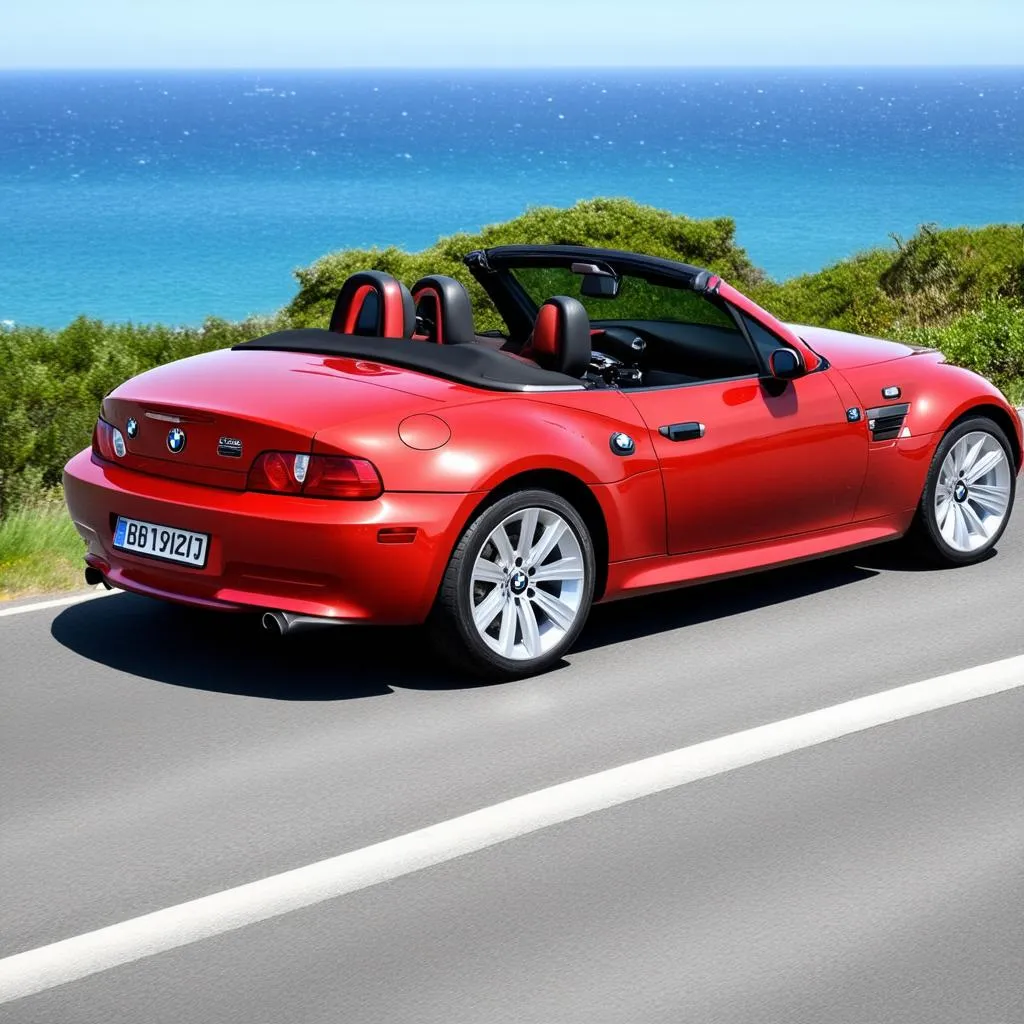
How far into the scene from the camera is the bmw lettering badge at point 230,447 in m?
6.21

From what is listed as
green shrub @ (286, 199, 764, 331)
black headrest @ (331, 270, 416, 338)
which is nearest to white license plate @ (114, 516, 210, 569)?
black headrest @ (331, 270, 416, 338)

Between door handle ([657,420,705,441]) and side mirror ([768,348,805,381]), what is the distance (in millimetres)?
474

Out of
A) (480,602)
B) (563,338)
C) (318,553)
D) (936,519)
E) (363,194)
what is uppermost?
(363,194)

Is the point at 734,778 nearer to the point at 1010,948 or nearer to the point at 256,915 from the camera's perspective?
the point at 1010,948

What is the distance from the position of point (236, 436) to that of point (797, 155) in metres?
159

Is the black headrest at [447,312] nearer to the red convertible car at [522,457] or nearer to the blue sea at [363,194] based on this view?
the red convertible car at [522,457]

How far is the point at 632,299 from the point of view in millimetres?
7551

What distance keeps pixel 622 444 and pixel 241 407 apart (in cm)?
142

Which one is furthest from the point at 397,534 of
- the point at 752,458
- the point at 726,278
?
the point at 726,278

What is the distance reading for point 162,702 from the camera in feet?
20.7

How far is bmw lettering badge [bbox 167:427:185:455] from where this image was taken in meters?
6.40

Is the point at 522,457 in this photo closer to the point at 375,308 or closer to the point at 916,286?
the point at 375,308

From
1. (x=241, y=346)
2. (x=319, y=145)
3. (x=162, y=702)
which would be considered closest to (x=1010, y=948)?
(x=162, y=702)

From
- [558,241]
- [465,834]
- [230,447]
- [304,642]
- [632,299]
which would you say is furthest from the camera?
[558,241]
